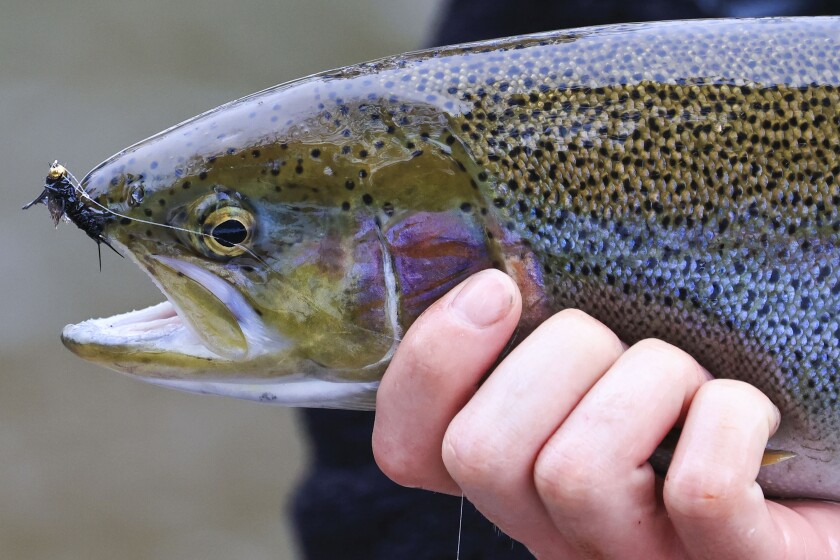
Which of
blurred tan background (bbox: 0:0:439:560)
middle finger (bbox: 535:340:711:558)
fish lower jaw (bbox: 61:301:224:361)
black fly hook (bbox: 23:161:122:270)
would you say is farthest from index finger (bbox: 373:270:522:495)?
blurred tan background (bbox: 0:0:439:560)

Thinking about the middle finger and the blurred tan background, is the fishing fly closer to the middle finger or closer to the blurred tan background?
the middle finger

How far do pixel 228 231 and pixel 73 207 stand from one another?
20cm

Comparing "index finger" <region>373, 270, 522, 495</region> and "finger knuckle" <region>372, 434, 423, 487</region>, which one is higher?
"index finger" <region>373, 270, 522, 495</region>

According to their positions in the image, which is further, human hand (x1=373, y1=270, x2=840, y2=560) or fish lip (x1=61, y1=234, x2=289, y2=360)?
fish lip (x1=61, y1=234, x2=289, y2=360)

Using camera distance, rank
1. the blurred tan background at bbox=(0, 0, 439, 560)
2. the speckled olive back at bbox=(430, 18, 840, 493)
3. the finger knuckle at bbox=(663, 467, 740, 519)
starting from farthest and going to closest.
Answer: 1. the blurred tan background at bbox=(0, 0, 439, 560)
2. the speckled olive back at bbox=(430, 18, 840, 493)
3. the finger knuckle at bbox=(663, 467, 740, 519)

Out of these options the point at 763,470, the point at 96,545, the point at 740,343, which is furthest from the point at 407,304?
the point at 96,545

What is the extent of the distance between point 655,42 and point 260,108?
1.65 ft

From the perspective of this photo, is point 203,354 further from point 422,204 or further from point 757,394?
point 757,394

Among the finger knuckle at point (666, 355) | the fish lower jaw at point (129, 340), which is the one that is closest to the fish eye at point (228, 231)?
the fish lower jaw at point (129, 340)

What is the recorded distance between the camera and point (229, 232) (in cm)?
96

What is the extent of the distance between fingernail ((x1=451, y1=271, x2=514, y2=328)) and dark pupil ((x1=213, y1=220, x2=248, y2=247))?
27 centimetres

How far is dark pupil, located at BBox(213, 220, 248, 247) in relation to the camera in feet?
3.14

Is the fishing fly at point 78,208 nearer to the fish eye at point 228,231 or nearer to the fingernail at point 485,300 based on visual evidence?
the fish eye at point 228,231

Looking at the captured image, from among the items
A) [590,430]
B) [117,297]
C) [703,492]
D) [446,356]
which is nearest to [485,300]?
[446,356]
